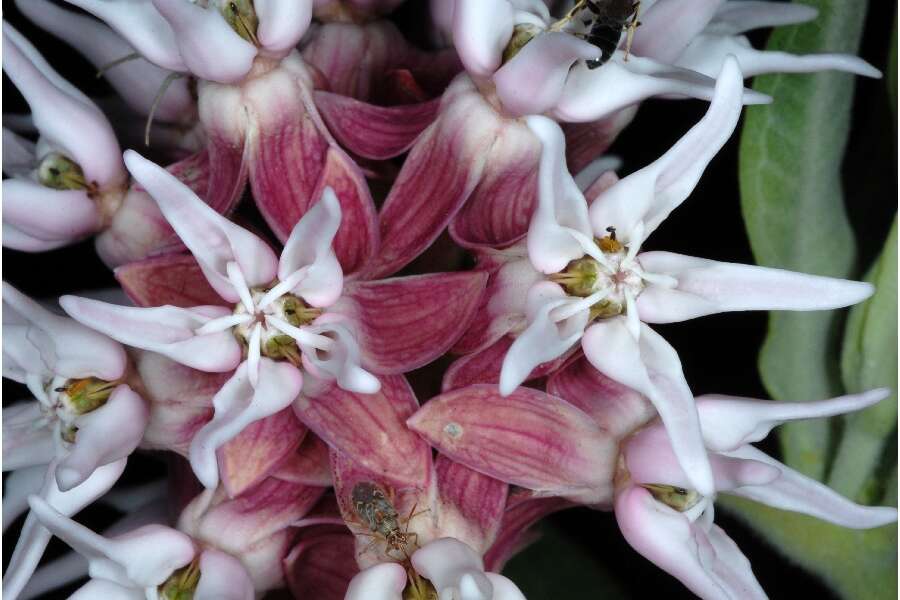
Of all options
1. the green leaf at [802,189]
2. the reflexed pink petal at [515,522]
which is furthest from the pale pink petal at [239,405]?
the green leaf at [802,189]

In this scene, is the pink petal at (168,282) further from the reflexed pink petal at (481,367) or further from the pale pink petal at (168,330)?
the reflexed pink petal at (481,367)

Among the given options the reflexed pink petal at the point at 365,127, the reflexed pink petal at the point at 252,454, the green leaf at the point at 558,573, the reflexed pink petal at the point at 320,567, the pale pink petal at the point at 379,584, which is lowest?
the green leaf at the point at 558,573

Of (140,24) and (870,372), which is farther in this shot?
(870,372)

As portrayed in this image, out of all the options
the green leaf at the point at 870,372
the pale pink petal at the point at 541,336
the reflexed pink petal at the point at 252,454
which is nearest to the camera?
the pale pink petal at the point at 541,336

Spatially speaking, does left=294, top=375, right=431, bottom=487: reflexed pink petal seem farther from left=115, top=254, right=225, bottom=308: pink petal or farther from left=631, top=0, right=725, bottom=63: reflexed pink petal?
left=631, top=0, right=725, bottom=63: reflexed pink petal

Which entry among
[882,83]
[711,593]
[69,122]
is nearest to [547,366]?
[711,593]

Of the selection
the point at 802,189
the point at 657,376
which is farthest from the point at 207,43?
the point at 802,189

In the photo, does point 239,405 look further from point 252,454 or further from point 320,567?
point 320,567
